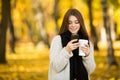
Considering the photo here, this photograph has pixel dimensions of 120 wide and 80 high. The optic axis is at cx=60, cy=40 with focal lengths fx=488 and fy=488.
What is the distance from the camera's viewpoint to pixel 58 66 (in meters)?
6.38

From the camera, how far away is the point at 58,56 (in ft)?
21.0

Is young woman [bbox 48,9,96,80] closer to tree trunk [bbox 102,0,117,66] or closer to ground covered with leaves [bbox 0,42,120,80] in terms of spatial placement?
ground covered with leaves [bbox 0,42,120,80]

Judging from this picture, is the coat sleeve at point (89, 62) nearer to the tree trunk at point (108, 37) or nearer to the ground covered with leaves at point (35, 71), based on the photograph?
→ the ground covered with leaves at point (35, 71)

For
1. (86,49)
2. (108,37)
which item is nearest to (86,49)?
(86,49)

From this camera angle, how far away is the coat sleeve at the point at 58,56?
250 inches

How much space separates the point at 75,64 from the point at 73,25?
520 millimetres

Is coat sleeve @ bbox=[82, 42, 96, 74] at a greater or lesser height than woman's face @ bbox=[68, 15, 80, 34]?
lesser

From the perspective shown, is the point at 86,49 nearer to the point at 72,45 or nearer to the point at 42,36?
the point at 72,45

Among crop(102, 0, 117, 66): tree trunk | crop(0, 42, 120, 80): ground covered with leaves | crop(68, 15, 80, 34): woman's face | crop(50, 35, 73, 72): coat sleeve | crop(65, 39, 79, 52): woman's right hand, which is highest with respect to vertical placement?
crop(68, 15, 80, 34): woman's face

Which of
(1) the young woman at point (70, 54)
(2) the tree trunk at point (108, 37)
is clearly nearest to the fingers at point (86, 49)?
(1) the young woman at point (70, 54)

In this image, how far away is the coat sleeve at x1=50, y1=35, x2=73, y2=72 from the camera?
6.34 m

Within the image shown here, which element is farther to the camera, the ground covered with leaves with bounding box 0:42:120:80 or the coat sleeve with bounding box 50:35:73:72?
the ground covered with leaves with bounding box 0:42:120:80

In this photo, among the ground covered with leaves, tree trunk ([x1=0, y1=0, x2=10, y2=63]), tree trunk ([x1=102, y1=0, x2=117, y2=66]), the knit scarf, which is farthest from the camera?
tree trunk ([x1=0, y1=0, x2=10, y2=63])

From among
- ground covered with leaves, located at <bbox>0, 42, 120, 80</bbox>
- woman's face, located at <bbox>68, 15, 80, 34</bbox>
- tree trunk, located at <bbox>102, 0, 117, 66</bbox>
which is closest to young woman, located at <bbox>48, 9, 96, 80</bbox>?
woman's face, located at <bbox>68, 15, 80, 34</bbox>
